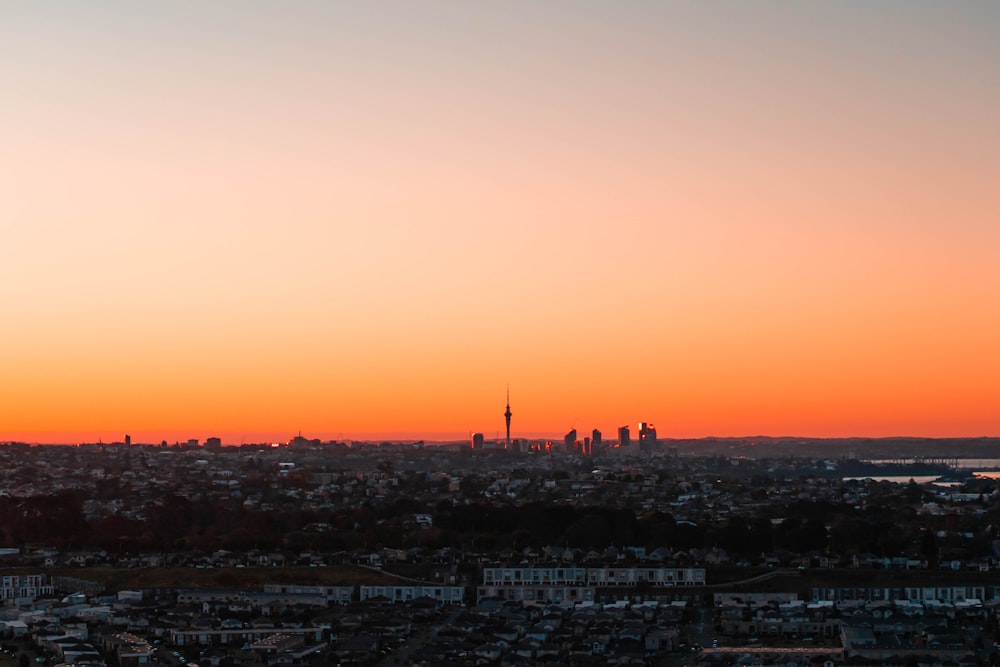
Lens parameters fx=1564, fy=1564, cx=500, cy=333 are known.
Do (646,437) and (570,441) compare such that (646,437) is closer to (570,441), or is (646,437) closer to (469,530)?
(570,441)

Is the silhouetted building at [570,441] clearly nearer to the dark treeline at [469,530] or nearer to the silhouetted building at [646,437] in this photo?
the silhouetted building at [646,437]

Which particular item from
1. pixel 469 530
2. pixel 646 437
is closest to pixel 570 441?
pixel 646 437

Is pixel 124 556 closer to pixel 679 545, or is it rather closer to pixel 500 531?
pixel 500 531

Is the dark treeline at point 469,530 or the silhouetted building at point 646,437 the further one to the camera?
the silhouetted building at point 646,437

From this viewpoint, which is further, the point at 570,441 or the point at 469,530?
the point at 570,441

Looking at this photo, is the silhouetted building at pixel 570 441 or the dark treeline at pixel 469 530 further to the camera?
the silhouetted building at pixel 570 441

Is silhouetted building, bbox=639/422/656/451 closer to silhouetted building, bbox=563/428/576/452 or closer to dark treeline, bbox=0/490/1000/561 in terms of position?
silhouetted building, bbox=563/428/576/452

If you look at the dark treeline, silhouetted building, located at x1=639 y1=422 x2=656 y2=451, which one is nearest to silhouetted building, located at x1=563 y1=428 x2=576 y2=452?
silhouetted building, located at x1=639 y1=422 x2=656 y2=451

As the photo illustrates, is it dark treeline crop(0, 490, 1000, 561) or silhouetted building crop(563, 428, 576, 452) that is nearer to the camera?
dark treeline crop(0, 490, 1000, 561)

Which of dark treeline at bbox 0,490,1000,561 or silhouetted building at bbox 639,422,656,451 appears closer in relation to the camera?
dark treeline at bbox 0,490,1000,561

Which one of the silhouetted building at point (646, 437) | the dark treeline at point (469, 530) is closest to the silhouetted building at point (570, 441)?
the silhouetted building at point (646, 437)

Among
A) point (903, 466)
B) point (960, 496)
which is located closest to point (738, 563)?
point (960, 496)
